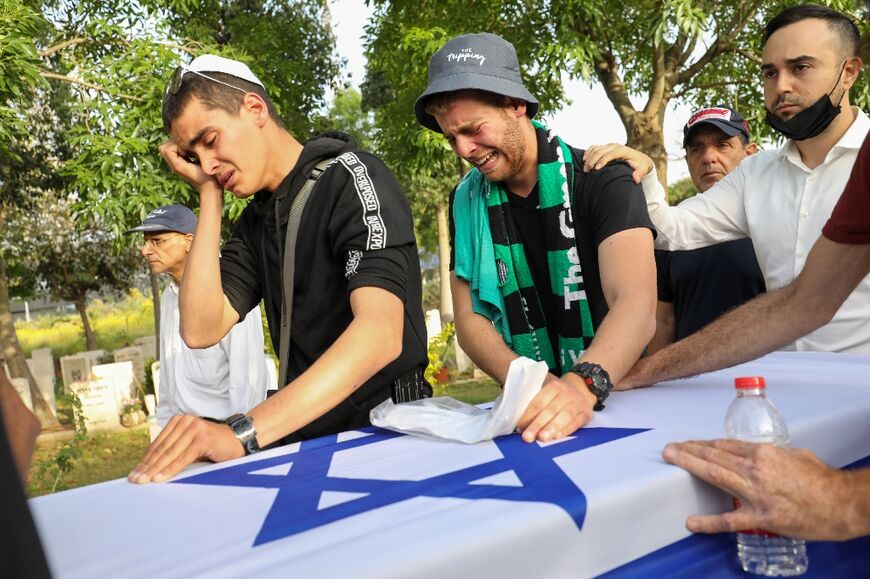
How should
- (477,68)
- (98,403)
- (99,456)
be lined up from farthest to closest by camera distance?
(98,403), (99,456), (477,68)

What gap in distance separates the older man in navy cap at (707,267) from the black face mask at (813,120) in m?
0.74

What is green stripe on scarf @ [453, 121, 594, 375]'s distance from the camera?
2609 mm

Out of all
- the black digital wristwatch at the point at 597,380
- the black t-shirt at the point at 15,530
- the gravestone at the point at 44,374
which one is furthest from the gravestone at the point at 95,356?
the black t-shirt at the point at 15,530

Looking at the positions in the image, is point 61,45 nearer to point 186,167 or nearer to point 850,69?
point 186,167

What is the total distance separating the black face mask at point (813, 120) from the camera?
→ 2.99 meters

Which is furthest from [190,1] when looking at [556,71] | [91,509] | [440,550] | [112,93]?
[440,550]

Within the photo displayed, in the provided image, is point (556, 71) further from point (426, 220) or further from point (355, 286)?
point (426, 220)

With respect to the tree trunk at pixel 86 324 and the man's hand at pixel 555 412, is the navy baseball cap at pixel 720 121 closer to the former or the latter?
the man's hand at pixel 555 412

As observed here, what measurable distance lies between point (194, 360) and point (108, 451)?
5.78 m

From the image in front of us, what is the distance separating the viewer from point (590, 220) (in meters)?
2.58

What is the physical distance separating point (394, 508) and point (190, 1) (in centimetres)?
807

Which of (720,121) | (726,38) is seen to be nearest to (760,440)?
(720,121)

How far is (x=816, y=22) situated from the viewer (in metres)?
3.10

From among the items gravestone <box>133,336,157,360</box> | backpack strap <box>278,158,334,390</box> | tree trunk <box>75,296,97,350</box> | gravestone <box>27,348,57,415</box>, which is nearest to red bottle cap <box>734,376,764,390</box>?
backpack strap <box>278,158,334,390</box>
